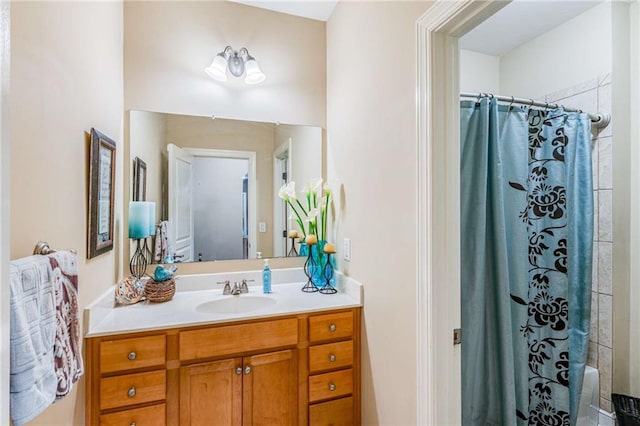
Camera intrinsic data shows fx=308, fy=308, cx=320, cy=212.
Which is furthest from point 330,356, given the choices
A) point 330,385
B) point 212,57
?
point 212,57

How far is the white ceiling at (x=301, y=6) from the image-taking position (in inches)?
78.9

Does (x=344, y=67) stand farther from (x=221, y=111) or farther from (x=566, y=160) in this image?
(x=566, y=160)

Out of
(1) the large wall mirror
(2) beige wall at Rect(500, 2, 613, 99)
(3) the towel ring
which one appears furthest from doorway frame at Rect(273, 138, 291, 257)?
(2) beige wall at Rect(500, 2, 613, 99)

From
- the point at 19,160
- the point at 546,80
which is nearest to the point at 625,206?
the point at 546,80

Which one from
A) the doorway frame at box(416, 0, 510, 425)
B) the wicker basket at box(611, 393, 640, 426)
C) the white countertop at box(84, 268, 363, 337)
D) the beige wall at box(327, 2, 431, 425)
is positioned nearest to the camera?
the doorway frame at box(416, 0, 510, 425)

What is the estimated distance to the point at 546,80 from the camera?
85.6 inches

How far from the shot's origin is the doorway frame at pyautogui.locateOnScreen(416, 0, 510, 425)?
44.2 inches

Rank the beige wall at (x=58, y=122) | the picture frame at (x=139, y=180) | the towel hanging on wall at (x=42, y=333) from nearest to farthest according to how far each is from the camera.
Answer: the towel hanging on wall at (x=42, y=333) < the beige wall at (x=58, y=122) < the picture frame at (x=139, y=180)

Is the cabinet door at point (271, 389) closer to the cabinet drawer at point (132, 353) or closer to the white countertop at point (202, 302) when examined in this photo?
the white countertop at point (202, 302)

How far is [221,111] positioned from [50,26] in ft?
3.45

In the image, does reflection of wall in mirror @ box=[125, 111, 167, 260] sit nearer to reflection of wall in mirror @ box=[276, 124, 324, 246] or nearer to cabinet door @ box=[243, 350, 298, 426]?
reflection of wall in mirror @ box=[276, 124, 324, 246]

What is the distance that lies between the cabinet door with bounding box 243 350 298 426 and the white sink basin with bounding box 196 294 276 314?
1.00 ft

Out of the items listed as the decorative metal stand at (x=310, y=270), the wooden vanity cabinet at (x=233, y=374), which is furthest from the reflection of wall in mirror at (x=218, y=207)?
the wooden vanity cabinet at (x=233, y=374)

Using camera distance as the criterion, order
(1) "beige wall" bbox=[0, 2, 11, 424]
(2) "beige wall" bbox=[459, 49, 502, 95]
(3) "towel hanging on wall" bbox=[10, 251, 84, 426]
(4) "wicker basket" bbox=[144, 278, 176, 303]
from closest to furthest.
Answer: (1) "beige wall" bbox=[0, 2, 11, 424], (3) "towel hanging on wall" bbox=[10, 251, 84, 426], (4) "wicker basket" bbox=[144, 278, 176, 303], (2) "beige wall" bbox=[459, 49, 502, 95]
